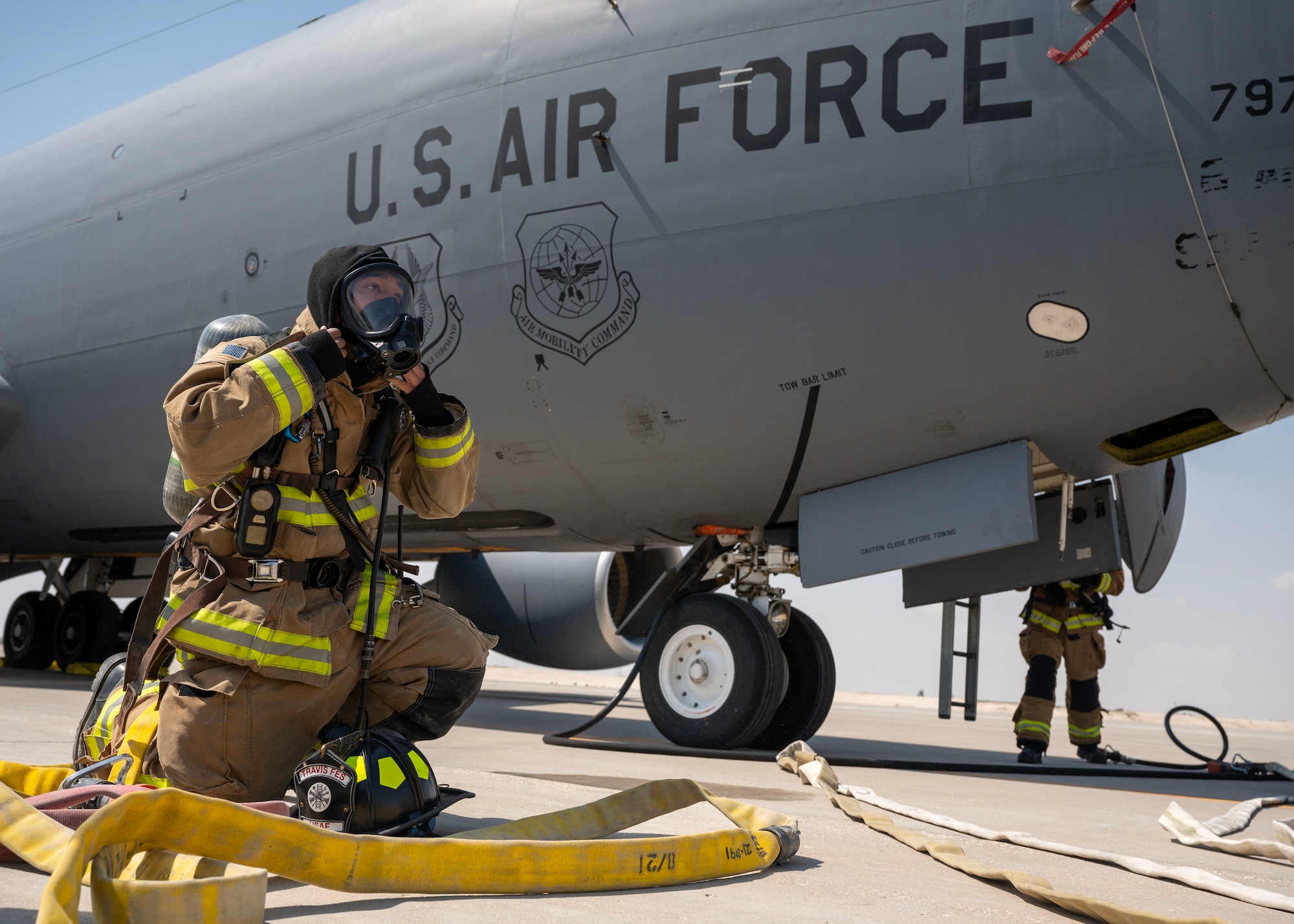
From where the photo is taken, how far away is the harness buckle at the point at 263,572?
2.79 metres

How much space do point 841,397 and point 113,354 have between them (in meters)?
5.20

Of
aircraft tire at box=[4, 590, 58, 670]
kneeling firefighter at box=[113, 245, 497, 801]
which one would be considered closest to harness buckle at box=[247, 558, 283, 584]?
kneeling firefighter at box=[113, 245, 497, 801]

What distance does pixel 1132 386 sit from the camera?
4.83 meters

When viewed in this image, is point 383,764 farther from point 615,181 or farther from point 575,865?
point 615,181

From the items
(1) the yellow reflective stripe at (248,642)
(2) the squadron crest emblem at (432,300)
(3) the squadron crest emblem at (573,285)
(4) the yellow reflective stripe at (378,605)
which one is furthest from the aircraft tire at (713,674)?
(1) the yellow reflective stripe at (248,642)

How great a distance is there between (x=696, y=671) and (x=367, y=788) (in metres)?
3.60

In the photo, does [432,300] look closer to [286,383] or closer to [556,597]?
[286,383]

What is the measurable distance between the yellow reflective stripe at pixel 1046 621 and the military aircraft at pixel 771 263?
0.83 metres

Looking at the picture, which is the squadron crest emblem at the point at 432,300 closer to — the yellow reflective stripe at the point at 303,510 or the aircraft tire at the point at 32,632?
the yellow reflective stripe at the point at 303,510

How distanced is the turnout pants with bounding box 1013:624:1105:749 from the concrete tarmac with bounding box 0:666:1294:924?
0.66m

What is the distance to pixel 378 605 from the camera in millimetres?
2963

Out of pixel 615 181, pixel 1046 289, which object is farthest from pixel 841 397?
pixel 615 181

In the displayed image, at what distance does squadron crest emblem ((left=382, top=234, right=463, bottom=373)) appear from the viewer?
592cm

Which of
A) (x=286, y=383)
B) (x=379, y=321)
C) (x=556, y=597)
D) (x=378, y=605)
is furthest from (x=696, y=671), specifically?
(x=556, y=597)
